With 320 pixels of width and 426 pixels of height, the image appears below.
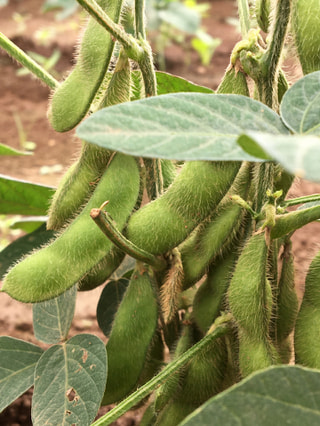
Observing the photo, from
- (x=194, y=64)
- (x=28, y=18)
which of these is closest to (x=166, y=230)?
(x=194, y=64)

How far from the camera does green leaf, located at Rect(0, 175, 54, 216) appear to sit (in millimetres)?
1153

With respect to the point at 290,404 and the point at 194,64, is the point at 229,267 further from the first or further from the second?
the point at 194,64

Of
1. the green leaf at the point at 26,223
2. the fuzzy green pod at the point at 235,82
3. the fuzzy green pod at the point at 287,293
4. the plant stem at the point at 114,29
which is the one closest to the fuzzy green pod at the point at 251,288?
the fuzzy green pod at the point at 287,293

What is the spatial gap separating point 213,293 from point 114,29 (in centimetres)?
46

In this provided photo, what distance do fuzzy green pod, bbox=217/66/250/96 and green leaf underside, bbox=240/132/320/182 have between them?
1.37ft

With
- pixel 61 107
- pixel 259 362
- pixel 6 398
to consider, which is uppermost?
pixel 61 107

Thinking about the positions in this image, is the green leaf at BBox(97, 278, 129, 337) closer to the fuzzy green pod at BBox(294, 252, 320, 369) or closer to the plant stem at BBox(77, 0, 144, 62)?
the fuzzy green pod at BBox(294, 252, 320, 369)

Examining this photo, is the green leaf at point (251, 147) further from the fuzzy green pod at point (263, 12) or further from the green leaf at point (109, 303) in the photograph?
the green leaf at point (109, 303)

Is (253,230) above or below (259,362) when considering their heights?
above

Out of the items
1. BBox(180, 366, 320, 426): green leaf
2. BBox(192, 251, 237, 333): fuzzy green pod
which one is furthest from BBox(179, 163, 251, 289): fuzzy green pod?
BBox(180, 366, 320, 426): green leaf

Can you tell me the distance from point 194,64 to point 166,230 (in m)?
3.59

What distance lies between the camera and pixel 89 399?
A: 851 millimetres

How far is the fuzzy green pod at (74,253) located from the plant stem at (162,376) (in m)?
0.19

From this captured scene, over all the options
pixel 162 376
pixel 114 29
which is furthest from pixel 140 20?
pixel 162 376
